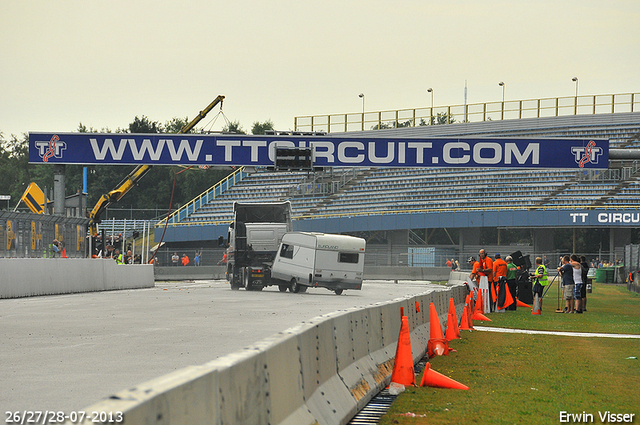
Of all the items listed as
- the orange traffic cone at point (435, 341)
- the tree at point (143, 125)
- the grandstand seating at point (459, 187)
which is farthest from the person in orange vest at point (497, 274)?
the tree at point (143, 125)

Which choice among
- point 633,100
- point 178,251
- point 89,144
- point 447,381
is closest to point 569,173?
point 633,100

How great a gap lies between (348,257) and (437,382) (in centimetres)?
2296

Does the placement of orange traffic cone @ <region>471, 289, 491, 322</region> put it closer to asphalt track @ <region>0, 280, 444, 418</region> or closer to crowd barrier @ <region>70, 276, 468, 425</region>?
asphalt track @ <region>0, 280, 444, 418</region>

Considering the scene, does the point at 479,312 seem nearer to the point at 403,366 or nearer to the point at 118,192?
the point at 403,366

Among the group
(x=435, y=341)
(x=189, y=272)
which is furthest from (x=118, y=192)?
(x=435, y=341)

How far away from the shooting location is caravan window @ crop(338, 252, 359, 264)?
32.3 meters

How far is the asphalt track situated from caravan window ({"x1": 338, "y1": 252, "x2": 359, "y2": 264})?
8465 mm

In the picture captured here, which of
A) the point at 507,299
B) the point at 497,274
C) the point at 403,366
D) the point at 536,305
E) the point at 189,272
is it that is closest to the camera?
the point at 403,366

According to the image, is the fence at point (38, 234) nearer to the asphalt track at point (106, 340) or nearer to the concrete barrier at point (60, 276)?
the concrete barrier at point (60, 276)

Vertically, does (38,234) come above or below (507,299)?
above

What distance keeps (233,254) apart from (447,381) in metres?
26.1

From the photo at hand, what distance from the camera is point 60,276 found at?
89.1 feet

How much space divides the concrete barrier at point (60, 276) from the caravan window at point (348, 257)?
28.5ft

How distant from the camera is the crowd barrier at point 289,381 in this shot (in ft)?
11.4
